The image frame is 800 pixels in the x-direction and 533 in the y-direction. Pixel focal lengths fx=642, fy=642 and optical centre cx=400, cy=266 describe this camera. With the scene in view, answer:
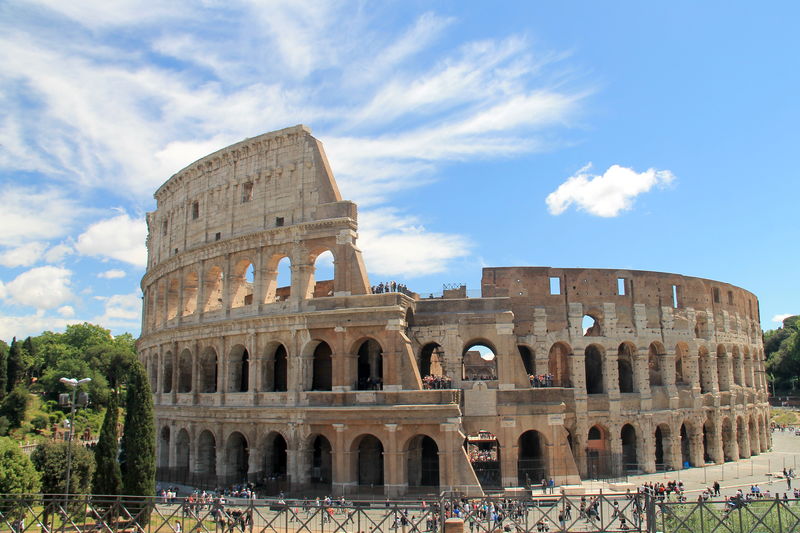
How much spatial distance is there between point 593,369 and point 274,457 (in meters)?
19.5

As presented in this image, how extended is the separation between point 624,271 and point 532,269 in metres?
6.10

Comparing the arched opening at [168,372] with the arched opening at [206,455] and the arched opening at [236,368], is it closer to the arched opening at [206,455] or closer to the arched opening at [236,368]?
the arched opening at [206,455]

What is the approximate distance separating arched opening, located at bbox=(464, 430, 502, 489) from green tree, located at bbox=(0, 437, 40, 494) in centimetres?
1763

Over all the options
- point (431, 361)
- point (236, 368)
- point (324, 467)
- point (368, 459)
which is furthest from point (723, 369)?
point (236, 368)

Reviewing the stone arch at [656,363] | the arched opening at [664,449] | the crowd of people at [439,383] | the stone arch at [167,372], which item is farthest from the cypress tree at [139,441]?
the stone arch at [656,363]

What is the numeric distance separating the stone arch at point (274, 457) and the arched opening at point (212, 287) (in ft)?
26.6

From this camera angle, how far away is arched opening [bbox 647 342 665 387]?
3891 cm

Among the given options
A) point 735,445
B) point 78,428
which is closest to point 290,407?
point 735,445

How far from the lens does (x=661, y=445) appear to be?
38938mm

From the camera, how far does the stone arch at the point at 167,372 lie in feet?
128

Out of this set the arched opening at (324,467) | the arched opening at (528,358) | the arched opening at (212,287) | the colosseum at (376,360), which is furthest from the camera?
the arched opening at (212,287)

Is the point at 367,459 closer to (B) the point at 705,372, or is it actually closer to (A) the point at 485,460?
(A) the point at 485,460

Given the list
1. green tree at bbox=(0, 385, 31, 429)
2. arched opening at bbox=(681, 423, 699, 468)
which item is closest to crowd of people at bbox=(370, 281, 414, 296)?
arched opening at bbox=(681, 423, 699, 468)

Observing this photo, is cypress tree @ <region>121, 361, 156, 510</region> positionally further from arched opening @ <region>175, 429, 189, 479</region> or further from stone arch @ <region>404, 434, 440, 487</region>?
arched opening @ <region>175, 429, 189, 479</region>
